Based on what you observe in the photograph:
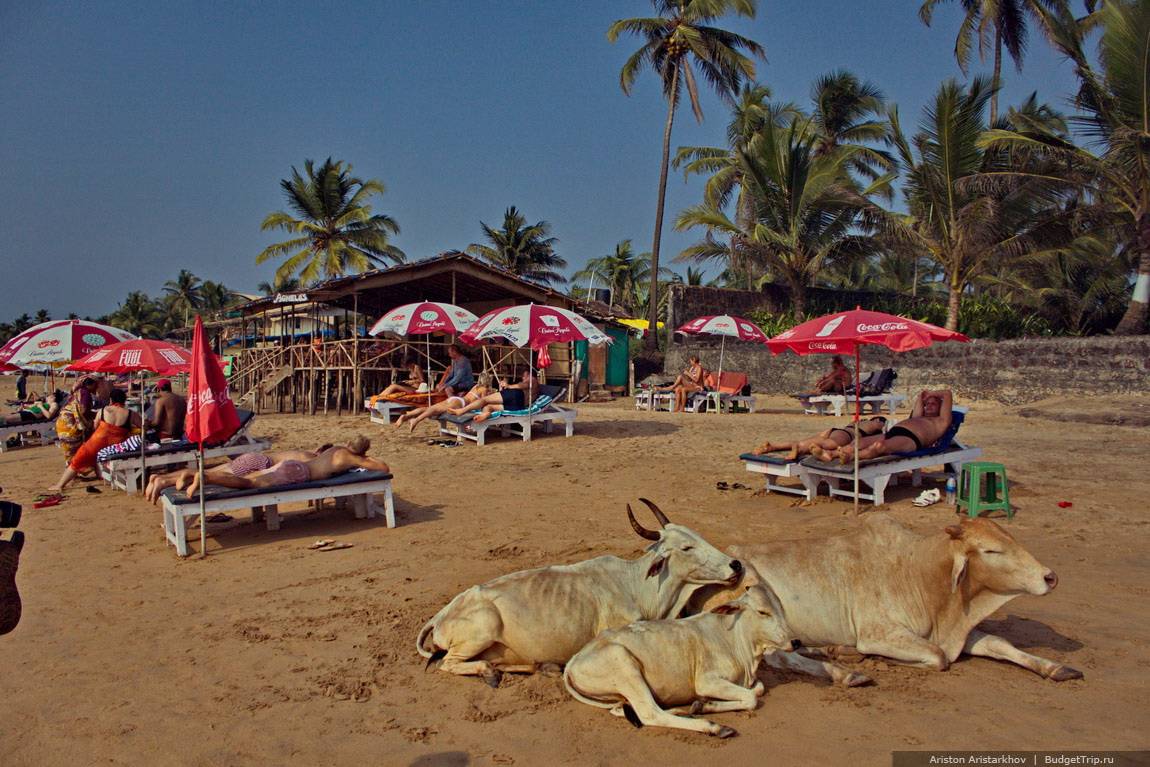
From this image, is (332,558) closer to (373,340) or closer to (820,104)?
(373,340)

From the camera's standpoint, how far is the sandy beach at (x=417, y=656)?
9.62 ft

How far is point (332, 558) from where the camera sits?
5809 mm

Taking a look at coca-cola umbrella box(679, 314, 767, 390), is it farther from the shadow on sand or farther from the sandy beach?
the sandy beach

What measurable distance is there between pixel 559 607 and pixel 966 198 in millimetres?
20107

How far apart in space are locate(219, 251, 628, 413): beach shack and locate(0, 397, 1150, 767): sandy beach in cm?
975

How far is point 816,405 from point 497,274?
29.5 ft

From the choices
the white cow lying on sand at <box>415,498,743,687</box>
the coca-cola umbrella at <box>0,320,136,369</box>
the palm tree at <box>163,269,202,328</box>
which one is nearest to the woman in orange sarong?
the coca-cola umbrella at <box>0,320,136,369</box>

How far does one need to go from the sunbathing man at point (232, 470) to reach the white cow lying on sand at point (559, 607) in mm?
3661

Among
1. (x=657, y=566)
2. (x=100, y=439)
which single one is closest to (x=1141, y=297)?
(x=657, y=566)

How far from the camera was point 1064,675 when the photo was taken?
3322 millimetres

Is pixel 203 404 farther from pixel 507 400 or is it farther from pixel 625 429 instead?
pixel 625 429

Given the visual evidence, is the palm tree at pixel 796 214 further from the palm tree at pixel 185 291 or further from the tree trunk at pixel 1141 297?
the palm tree at pixel 185 291

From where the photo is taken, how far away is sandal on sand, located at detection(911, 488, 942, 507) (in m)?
7.25

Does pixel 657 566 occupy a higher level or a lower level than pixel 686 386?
lower
